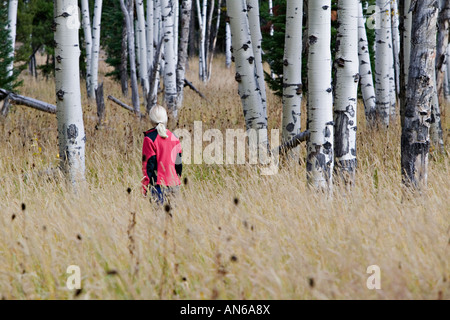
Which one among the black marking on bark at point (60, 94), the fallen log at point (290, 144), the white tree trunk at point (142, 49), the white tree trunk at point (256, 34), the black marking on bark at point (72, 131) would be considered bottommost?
the fallen log at point (290, 144)

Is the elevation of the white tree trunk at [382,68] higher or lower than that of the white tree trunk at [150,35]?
lower

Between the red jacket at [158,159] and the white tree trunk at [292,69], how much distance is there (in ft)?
6.19

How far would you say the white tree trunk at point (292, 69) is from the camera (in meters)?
5.71

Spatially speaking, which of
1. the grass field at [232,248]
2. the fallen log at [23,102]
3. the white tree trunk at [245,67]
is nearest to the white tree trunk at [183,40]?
the fallen log at [23,102]

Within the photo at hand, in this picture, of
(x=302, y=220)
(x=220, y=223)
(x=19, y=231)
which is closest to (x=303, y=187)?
(x=302, y=220)

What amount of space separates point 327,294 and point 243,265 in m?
0.56

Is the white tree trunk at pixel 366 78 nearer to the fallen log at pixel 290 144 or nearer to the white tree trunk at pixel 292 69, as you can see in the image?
the white tree trunk at pixel 292 69

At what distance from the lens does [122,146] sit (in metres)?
6.71

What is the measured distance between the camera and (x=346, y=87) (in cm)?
465

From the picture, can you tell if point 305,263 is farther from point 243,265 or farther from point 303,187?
point 303,187

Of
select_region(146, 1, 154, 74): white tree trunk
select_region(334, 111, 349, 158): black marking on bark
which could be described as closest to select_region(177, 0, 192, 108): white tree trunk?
select_region(146, 1, 154, 74): white tree trunk

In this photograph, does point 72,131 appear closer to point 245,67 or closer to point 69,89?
point 69,89

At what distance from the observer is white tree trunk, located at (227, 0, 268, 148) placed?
5.77 metres

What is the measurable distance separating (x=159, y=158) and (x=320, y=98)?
1.65 meters
